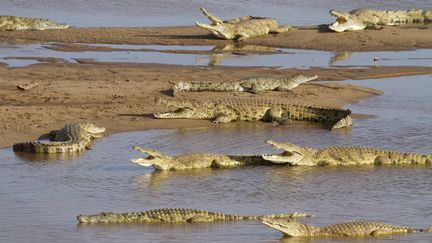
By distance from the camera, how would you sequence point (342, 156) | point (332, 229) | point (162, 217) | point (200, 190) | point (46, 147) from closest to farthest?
point (332, 229), point (162, 217), point (200, 190), point (342, 156), point (46, 147)


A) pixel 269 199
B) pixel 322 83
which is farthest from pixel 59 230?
pixel 322 83

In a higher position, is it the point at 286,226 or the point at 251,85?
the point at 251,85

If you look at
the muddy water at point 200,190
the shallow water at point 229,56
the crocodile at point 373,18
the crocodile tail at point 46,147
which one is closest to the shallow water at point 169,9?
the crocodile at point 373,18

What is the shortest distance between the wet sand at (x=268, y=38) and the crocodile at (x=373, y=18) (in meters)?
0.28

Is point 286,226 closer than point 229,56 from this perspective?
Yes

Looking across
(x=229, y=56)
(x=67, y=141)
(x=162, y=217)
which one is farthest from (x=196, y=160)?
(x=229, y=56)

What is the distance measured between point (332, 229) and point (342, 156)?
10.1 feet

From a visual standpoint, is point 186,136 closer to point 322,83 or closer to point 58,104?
point 58,104

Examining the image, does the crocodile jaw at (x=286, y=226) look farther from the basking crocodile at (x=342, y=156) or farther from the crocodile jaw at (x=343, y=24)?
the crocodile jaw at (x=343, y=24)

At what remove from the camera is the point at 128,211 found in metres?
9.60

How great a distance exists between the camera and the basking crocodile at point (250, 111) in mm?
14477

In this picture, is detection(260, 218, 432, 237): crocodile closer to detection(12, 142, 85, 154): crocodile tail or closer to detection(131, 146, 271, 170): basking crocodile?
detection(131, 146, 271, 170): basking crocodile

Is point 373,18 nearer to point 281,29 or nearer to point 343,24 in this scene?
point 343,24

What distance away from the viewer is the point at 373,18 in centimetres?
2625
